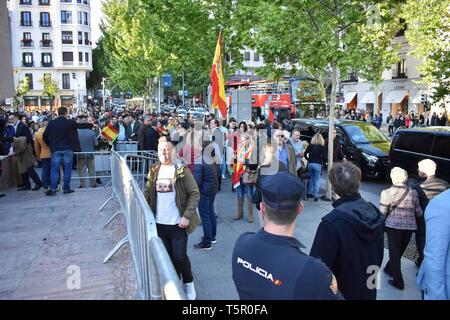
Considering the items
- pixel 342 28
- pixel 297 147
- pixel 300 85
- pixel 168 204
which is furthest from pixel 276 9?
pixel 300 85

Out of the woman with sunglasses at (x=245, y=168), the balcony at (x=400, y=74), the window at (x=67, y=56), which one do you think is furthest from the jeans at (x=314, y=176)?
the window at (x=67, y=56)

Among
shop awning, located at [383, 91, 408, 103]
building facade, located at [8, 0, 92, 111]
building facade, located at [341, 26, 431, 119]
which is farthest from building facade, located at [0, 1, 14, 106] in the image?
building facade, located at [8, 0, 92, 111]

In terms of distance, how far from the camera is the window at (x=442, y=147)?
380 inches

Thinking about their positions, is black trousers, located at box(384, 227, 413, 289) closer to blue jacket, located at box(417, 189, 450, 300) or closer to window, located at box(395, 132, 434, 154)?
blue jacket, located at box(417, 189, 450, 300)

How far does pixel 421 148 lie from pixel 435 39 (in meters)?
12.3

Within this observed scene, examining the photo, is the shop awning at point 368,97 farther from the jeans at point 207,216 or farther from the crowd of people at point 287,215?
the jeans at point 207,216

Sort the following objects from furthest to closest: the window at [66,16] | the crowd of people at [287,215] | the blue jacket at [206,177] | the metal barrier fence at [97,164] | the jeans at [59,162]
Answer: the window at [66,16], the metal barrier fence at [97,164], the jeans at [59,162], the blue jacket at [206,177], the crowd of people at [287,215]

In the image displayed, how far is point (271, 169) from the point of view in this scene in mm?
7188

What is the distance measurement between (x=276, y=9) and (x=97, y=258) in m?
7.60

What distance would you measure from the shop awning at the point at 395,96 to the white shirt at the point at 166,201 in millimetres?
41409

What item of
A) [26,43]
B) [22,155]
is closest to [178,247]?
[22,155]

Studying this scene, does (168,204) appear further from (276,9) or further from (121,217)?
(276,9)

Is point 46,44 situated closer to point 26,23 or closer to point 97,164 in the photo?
point 26,23

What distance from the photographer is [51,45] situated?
73.2m
